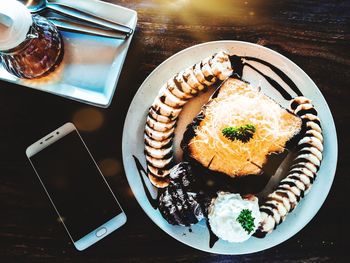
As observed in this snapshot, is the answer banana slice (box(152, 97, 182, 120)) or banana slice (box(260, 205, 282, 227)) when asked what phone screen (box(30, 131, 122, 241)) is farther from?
banana slice (box(260, 205, 282, 227))

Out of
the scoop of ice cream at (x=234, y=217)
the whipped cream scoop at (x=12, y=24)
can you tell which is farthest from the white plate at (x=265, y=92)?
the whipped cream scoop at (x=12, y=24)

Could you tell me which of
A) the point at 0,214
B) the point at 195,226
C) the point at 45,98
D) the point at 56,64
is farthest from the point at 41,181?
the point at 195,226

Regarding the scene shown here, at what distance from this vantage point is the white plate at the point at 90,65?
1676mm

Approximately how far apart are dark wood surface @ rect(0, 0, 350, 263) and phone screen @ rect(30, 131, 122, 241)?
0.05m

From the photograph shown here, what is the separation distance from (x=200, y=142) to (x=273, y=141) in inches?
11.1

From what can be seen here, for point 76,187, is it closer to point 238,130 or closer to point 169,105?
point 169,105

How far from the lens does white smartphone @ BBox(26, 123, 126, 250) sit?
1.81m

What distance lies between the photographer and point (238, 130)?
1.60 meters

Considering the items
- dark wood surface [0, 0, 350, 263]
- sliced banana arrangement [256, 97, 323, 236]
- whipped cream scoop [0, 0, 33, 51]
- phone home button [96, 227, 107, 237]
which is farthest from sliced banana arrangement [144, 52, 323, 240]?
whipped cream scoop [0, 0, 33, 51]

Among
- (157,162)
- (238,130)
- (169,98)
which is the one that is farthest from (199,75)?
(157,162)

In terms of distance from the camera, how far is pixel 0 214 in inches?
72.7

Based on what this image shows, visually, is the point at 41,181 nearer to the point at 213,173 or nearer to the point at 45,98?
the point at 45,98

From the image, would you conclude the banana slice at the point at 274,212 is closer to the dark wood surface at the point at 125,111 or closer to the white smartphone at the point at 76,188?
the dark wood surface at the point at 125,111

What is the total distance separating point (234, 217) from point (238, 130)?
1.09 feet
